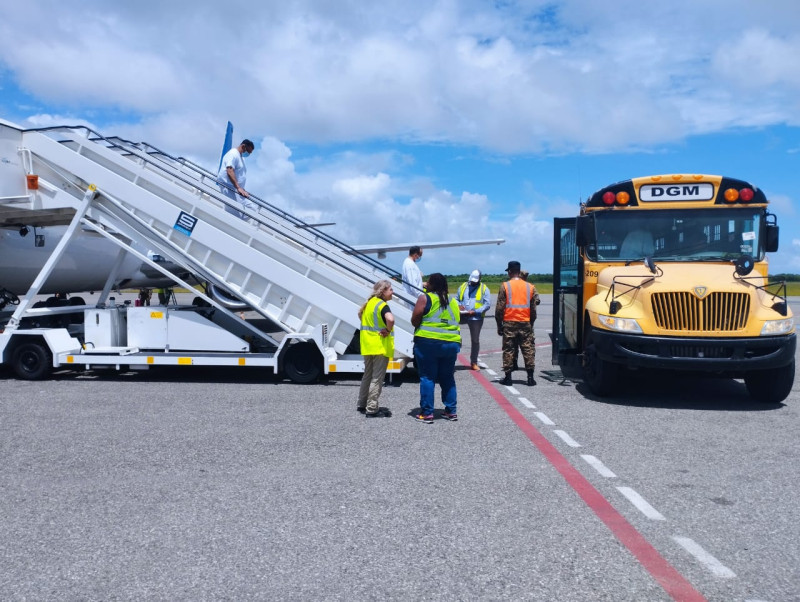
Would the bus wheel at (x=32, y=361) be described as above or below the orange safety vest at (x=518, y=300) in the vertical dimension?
below

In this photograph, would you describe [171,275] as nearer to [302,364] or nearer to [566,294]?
[302,364]

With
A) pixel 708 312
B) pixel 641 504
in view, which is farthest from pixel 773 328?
pixel 641 504

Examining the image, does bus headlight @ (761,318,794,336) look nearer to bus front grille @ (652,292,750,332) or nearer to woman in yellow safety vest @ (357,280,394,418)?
bus front grille @ (652,292,750,332)

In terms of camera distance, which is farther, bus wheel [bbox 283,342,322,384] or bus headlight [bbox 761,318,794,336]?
bus wheel [bbox 283,342,322,384]

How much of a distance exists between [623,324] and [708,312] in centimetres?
97

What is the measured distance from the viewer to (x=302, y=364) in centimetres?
1009

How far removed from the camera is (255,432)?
7066 millimetres

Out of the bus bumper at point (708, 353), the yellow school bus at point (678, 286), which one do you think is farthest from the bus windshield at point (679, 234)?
the bus bumper at point (708, 353)

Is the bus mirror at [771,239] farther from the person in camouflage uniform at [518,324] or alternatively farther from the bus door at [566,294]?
the person in camouflage uniform at [518,324]

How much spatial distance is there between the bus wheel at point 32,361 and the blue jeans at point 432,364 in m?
6.29

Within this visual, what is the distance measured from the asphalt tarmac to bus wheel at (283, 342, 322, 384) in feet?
4.42

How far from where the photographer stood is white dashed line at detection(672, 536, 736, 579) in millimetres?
3686

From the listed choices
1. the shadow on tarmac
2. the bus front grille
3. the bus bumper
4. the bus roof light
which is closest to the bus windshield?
the bus roof light

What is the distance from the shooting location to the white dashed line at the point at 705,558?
3.69 meters
